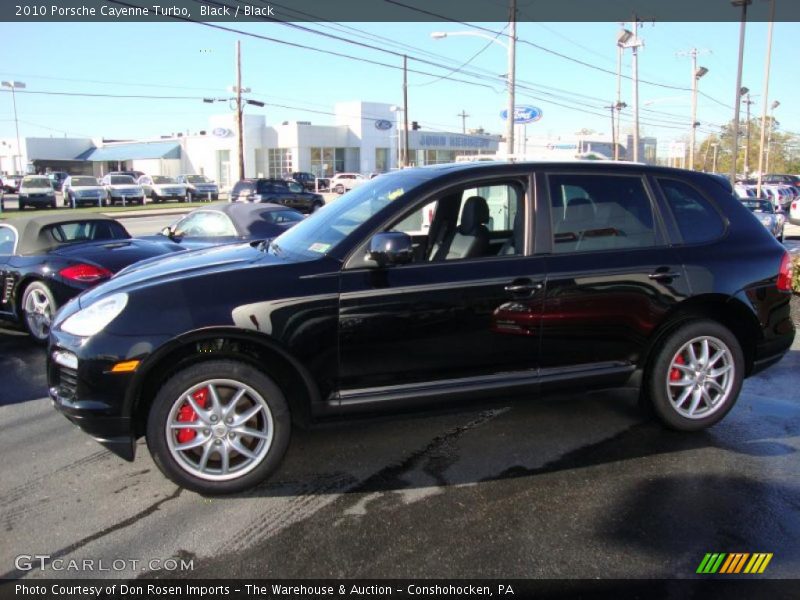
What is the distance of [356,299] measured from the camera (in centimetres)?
352

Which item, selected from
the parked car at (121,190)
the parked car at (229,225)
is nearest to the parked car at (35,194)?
the parked car at (121,190)

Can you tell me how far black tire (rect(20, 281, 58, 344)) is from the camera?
6578mm

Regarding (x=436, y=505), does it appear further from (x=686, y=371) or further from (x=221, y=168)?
(x=221, y=168)

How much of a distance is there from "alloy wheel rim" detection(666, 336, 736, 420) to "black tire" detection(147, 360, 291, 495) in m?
2.53

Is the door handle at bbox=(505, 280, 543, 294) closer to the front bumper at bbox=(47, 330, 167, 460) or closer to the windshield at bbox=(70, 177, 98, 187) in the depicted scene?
the front bumper at bbox=(47, 330, 167, 460)

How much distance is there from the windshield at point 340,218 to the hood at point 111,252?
2867 mm

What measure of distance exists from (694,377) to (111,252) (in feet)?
19.0

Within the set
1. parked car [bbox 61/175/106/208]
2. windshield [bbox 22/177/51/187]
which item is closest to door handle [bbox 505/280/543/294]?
parked car [bbox 61/175/106/208]

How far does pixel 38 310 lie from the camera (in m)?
6.67

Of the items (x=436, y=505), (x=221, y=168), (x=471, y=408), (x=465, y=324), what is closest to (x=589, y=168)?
(x=465, y=324)

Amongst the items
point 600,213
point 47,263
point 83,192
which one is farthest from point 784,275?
point 83,192

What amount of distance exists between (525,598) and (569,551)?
0.43 metres

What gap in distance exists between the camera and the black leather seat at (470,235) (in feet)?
13.3

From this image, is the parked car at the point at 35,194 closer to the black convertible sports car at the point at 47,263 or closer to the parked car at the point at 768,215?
the black convertible sports car at the point at 47,263
